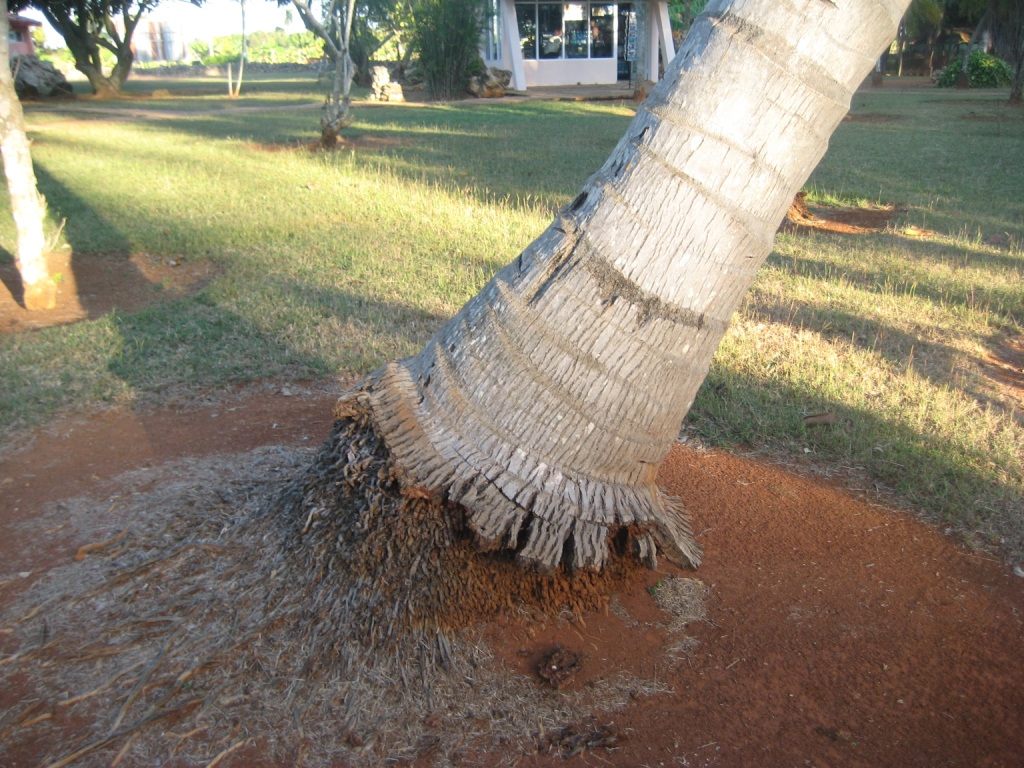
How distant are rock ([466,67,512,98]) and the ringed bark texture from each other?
25.5 m

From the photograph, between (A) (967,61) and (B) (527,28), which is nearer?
(A) (967,61)

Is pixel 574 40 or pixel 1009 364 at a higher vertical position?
pixel 574 40

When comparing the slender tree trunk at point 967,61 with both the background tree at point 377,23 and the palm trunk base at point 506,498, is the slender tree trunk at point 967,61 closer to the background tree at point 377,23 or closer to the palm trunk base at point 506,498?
the background tree at point 377,23

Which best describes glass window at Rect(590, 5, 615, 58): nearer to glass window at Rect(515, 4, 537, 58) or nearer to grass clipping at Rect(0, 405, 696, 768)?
glass window at Rect(515, 4, 537, 58)

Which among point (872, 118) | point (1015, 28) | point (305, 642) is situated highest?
point (1015, 28)

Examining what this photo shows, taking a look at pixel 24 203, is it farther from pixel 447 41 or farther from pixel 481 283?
pixel 447 41

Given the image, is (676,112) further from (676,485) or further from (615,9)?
(615,9)

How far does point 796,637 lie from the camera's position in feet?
9.75

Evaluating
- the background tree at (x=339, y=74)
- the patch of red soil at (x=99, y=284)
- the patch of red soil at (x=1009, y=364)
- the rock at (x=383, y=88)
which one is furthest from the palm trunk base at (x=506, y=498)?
the rock at (x=383, y=88)

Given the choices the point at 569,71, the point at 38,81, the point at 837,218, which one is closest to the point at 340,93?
the point at 837,218

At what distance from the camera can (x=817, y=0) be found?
2400 mm

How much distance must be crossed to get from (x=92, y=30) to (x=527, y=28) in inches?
597

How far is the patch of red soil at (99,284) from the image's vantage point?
22.2 feet

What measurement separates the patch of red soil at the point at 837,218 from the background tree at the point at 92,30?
25851 mm
